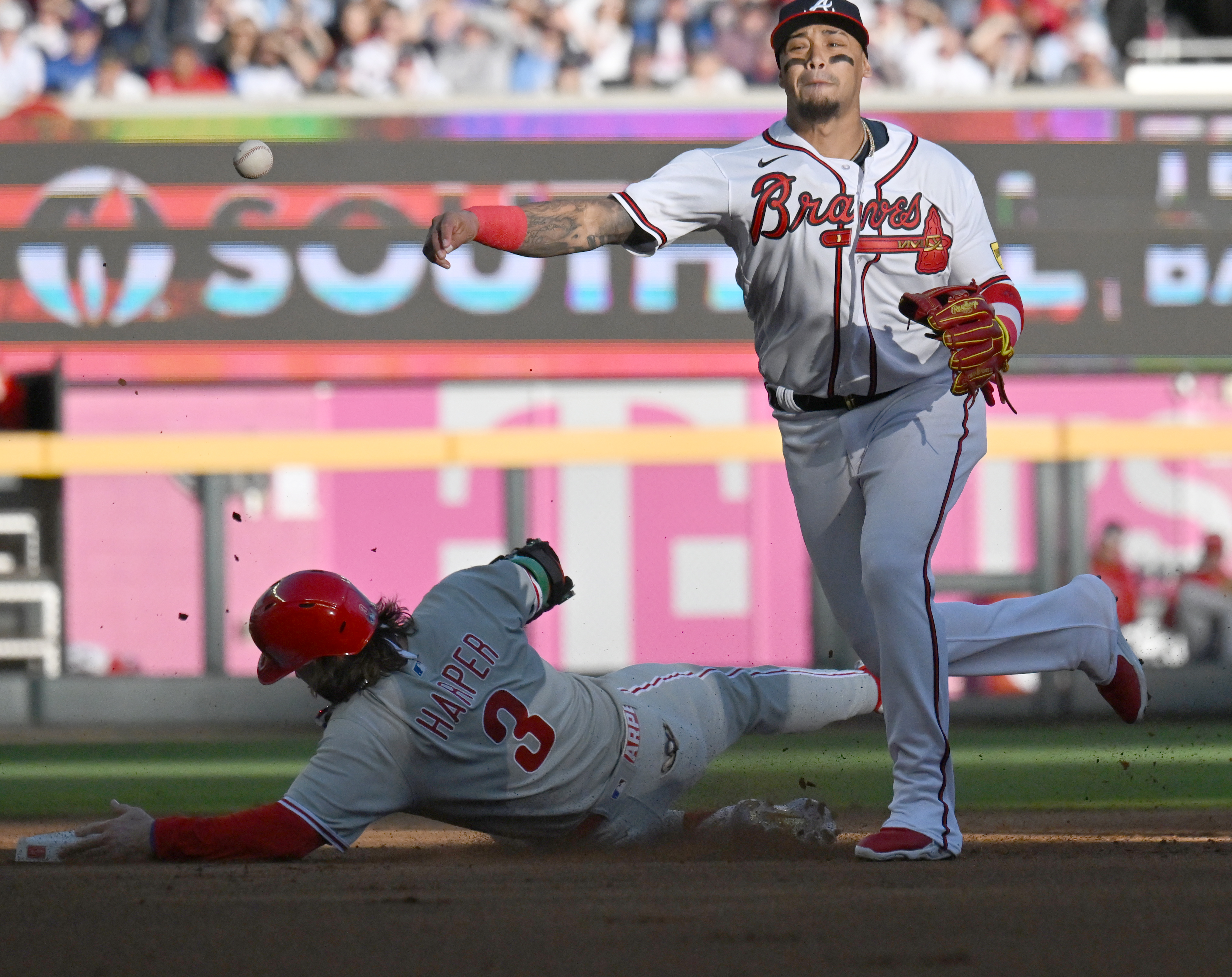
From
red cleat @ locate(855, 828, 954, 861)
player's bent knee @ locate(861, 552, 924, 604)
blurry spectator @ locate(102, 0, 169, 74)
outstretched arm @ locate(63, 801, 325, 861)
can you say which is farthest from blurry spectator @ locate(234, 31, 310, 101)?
red cleat @ locate(855, 828, 954, 861)

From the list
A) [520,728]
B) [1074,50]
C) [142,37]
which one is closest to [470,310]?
[142,37]

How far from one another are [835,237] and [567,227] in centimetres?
63

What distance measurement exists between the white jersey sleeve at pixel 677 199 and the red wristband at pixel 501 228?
0.95 ft

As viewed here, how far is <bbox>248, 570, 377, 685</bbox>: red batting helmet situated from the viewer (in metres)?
3.56

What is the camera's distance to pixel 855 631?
4.04m

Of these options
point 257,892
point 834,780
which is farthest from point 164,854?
point 834,780

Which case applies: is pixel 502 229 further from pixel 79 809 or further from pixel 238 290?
pixel 238 290

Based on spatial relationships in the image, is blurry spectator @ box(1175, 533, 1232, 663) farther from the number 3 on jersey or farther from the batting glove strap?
the number 3 on jersey

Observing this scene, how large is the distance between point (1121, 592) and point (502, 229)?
7.29 m

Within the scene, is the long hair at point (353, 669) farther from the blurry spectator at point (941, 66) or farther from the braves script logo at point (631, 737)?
the blurry spectator at point (941, 66)

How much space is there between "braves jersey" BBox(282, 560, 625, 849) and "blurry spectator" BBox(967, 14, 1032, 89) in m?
8.47

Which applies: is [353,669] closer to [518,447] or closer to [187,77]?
[518,447]

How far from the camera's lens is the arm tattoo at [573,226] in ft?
12.2

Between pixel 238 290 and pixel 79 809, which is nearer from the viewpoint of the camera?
pixel 79 809
